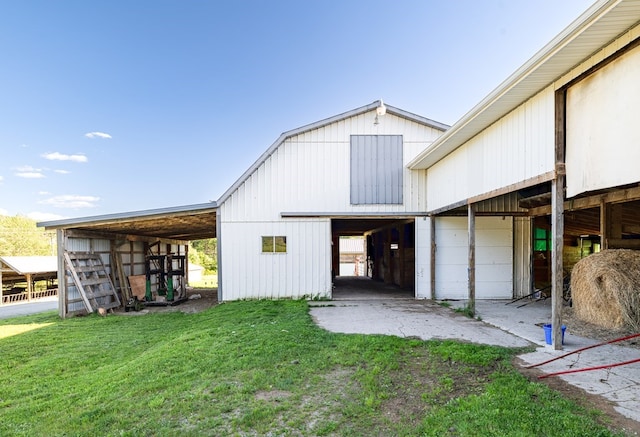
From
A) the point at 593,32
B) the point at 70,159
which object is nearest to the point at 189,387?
the point at 593,32

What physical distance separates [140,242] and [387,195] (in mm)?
9545

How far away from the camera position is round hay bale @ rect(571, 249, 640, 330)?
557 centimetres

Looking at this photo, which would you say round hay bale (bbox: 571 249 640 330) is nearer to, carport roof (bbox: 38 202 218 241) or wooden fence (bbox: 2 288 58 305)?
carport roof (bbox: 38 202 218 241)

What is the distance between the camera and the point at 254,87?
20.0 metres

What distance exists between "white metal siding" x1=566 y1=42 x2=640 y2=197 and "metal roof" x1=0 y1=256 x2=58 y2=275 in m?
21.7

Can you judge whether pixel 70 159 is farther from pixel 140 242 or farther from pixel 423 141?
pixel 423 141

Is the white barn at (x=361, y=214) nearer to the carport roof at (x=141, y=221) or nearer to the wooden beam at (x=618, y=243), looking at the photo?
the carport roof at (x=141, y=221)

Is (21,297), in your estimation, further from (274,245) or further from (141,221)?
(274,245)

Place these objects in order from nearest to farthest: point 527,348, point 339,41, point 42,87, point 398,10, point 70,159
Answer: point 527,348 → point 398,10 → point 339,41 → point 42,87 → point 70,159

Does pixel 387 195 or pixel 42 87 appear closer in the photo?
pixel 387 195

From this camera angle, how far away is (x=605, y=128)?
3.90 meters

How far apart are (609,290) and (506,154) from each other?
2.75m

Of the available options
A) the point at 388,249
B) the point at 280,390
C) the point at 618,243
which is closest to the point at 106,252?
the point at 280,390

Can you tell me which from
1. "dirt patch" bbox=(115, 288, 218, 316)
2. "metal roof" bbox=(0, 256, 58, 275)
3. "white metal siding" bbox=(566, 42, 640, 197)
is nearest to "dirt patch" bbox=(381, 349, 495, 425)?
"white metal siding" bbox=(566, 42, 640, 197)
